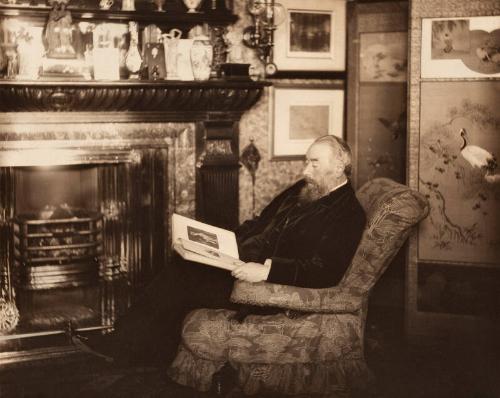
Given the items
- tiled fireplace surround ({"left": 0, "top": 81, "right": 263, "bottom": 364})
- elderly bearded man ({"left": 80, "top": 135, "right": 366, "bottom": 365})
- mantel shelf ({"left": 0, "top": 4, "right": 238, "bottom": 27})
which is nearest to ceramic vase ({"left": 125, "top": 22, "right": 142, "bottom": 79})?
mantel shelf ({"left": 0, "top": 4, "right": 238, "bottom": 27})

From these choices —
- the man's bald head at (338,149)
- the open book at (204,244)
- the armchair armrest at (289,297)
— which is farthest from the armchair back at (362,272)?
the man's bald head at (338,149)

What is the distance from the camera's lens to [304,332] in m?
2.94

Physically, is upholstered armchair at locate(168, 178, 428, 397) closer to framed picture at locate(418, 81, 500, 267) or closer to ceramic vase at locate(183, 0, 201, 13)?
framed picture at locate(418, 81, 500, 267)

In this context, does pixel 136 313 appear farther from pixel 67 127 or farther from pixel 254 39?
pixel 254 39

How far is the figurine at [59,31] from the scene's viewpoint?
3941 mm

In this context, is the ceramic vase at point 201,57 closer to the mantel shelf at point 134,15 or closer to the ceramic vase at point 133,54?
the mantel shelf at point 134,15

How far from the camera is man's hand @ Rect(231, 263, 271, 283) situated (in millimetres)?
2908

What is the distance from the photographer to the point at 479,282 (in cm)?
398

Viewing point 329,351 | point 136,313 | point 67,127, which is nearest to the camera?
point 329,351

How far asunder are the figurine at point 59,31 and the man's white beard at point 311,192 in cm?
155

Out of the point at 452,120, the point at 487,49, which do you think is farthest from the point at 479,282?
the point at 487,49

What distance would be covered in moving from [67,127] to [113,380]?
58.9 inches

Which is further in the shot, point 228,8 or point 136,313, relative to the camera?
point 228,8

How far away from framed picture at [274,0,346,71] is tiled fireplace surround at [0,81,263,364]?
0.47 metres
